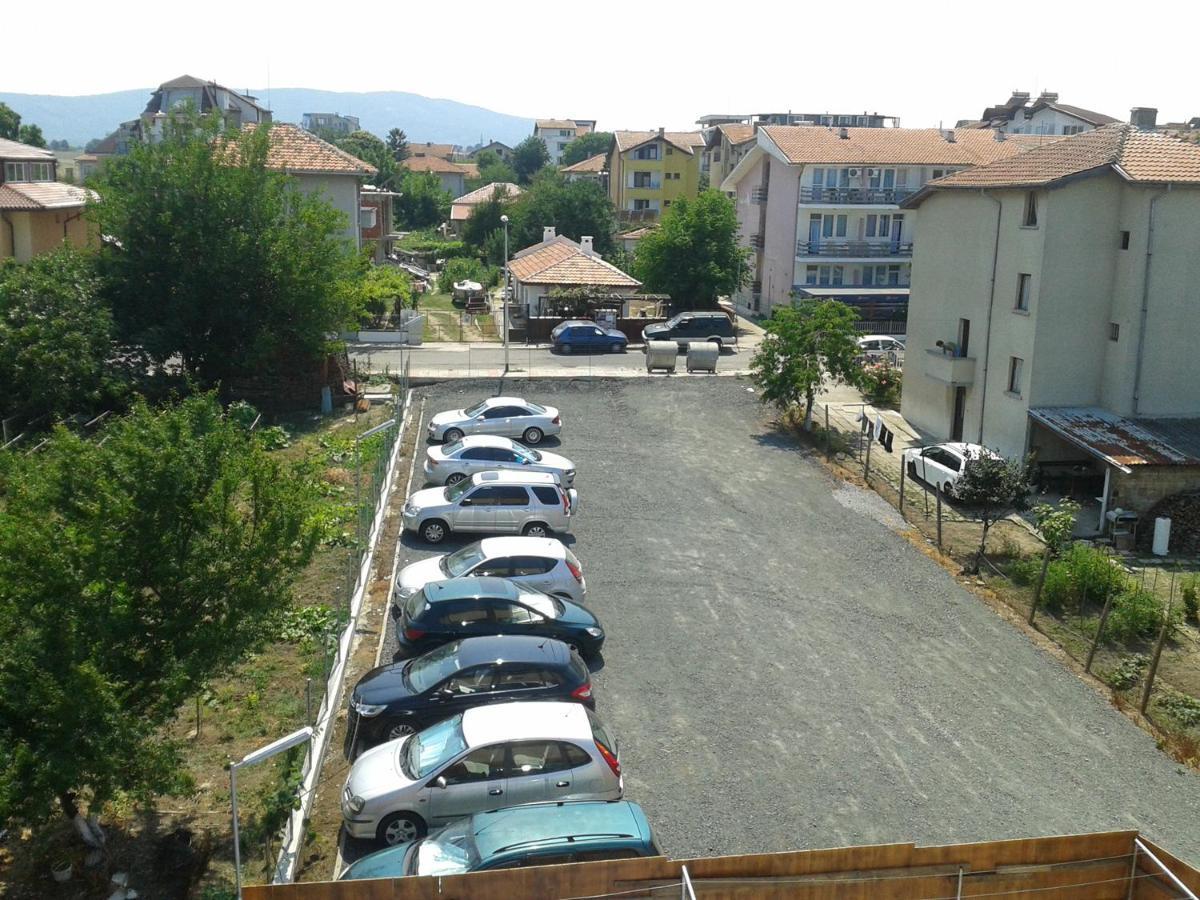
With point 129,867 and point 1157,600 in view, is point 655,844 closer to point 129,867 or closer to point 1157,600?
point 129,867

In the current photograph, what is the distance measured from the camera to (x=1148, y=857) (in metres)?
10.5

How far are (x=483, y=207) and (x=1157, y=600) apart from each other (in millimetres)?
67051

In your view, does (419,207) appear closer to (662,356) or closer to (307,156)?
(307,156)

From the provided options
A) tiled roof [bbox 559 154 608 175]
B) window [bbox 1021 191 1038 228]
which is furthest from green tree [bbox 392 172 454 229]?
window [bbox 1021 191 1038 228]

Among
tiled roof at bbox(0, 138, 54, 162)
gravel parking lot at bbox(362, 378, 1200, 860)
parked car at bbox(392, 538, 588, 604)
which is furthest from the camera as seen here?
tiled roof at bbox(0, 138, 54, 162)

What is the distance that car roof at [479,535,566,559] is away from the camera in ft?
60.5

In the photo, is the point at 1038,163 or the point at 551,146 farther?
the point at 551,146

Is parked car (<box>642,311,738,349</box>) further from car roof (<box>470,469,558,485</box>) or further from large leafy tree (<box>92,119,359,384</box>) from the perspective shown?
car roof (<box>470,469,558,485</box>)

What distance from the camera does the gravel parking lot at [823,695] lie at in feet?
43.8

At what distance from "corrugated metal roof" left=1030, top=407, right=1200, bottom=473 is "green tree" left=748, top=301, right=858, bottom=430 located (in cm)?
564

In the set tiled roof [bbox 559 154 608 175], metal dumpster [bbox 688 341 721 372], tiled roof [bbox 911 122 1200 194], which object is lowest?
metal dumpster [bbox 688 341 721 372]

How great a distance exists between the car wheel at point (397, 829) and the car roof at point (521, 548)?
6531 millimetres

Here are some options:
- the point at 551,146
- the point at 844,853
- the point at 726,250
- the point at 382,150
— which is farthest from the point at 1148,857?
the point at 551,146

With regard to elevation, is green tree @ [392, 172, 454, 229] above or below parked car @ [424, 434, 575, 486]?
above
